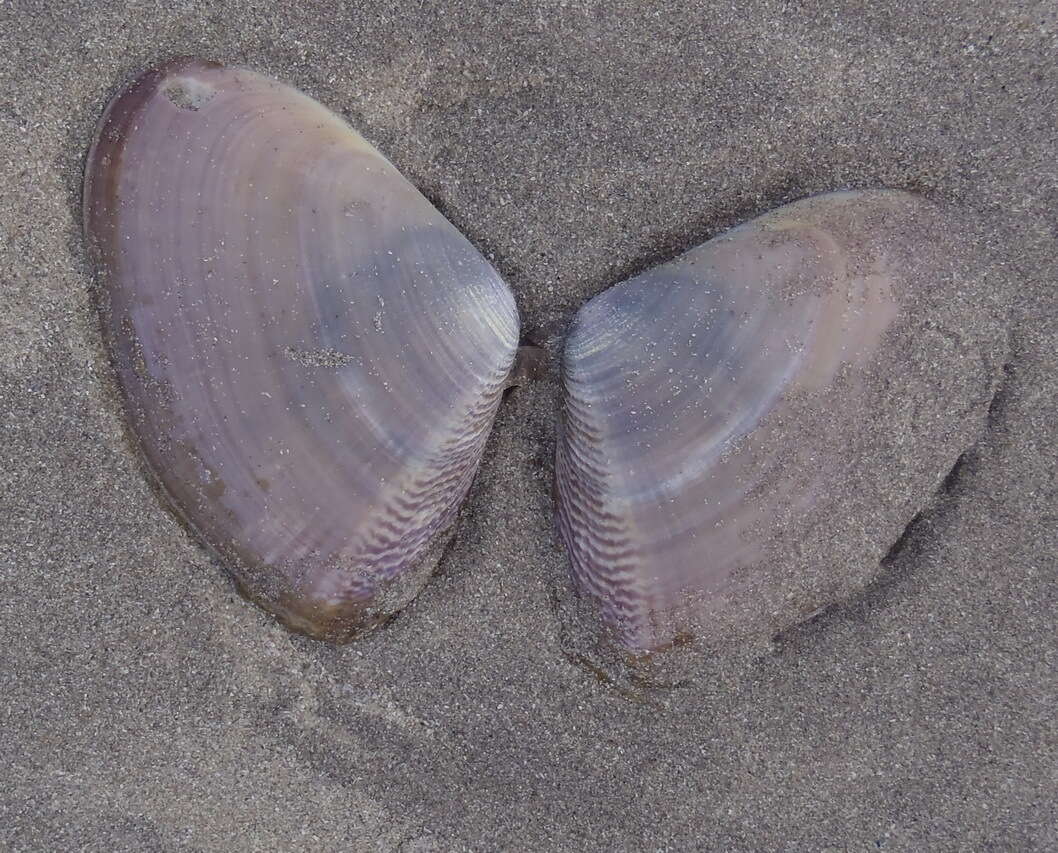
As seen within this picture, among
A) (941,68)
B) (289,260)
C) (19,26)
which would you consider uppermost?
(941,68)

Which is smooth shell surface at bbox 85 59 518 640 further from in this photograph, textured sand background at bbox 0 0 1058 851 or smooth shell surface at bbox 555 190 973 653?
smooth shell surface at bbox 555 190 973 653

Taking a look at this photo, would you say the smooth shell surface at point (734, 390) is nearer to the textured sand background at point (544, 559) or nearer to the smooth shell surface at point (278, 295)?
the textured sand background at point (544, 559)

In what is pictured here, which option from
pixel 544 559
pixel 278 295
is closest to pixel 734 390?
pixel 544 559

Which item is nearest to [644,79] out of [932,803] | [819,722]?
[819,722]

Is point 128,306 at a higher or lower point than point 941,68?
lower

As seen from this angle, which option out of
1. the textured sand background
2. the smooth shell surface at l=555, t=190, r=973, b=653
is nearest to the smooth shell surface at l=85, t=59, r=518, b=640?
the textured sand background

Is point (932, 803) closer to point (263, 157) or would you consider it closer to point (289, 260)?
point (289, 260)
